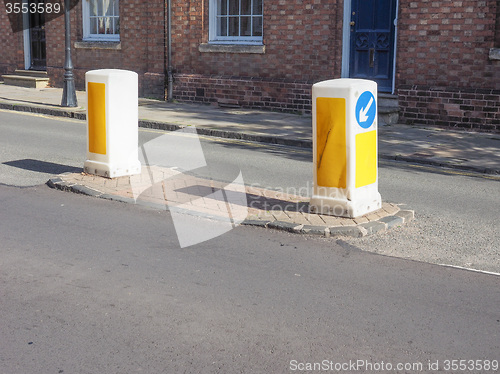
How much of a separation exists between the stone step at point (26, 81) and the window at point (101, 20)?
2.04 metres

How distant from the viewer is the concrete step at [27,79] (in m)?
21.4

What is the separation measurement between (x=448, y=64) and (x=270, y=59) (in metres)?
4.44

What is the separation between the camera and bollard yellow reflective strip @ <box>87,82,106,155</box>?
26.9 ft

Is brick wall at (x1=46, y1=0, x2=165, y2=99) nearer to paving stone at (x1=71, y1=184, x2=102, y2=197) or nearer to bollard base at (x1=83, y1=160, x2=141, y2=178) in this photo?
bollard base at (x1=83, y1=160, x2=141, y2=178)

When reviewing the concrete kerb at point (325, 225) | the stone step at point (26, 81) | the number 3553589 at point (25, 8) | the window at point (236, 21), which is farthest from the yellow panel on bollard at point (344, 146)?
the number 3553589 at point (25, 8)

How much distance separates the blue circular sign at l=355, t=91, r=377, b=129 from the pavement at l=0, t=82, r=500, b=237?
945mm

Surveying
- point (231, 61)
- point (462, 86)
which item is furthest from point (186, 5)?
point (462, 86)

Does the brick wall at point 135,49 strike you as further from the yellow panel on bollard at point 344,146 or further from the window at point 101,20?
the yellow panel on bollard at point 344,146

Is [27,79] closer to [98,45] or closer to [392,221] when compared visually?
[98,45]

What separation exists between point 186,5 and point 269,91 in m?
3.46

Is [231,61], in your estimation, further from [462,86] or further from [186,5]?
[462,86]

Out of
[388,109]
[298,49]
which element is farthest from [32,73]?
[388,109]

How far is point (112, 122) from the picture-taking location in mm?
8242

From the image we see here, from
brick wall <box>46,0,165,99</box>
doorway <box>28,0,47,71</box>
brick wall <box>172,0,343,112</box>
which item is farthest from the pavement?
doorway <box>28,0,47,71</box>
